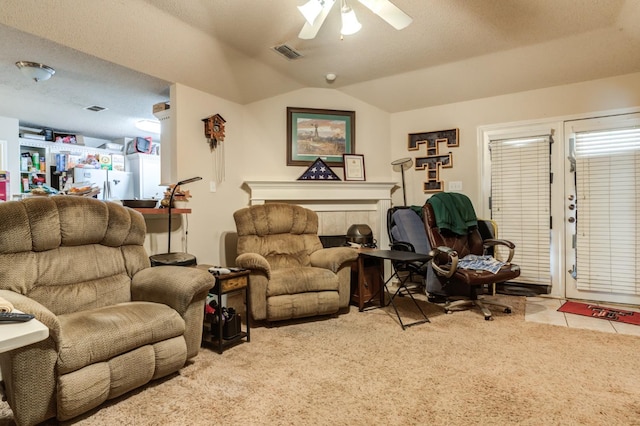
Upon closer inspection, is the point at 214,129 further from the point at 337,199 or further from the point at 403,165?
the point at 403,165

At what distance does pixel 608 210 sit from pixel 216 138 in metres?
4.08

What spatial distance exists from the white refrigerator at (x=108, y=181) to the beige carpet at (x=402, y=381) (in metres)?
4.10

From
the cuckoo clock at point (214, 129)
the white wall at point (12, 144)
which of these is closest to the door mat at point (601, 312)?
the cuckoo clock at point (214, 129)

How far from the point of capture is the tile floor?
9.31ft

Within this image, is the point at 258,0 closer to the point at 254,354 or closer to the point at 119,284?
the point at 119,284

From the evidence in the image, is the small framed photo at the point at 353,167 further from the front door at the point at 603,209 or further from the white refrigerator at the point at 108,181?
the white refrigerator at the point at 108,181

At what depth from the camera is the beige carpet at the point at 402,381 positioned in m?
1.64

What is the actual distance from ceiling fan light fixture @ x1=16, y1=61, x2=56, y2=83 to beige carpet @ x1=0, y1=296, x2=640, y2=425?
2545mm

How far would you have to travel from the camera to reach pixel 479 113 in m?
4.15

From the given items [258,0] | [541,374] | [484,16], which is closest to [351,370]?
[541,374]

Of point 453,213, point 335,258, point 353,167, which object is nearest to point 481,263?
point 453,213

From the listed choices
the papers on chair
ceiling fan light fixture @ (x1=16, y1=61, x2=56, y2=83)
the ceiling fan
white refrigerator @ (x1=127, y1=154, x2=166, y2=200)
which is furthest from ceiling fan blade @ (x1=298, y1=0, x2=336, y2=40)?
white refrigerator @ (x1=127, y1=154, x2=166, y2=200)

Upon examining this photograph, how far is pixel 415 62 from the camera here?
364 centimetres

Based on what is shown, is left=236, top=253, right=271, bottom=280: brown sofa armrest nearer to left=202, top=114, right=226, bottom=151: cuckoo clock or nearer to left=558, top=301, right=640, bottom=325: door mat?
left=202, top=114, right=226, bottom=151: cuckoo clock
